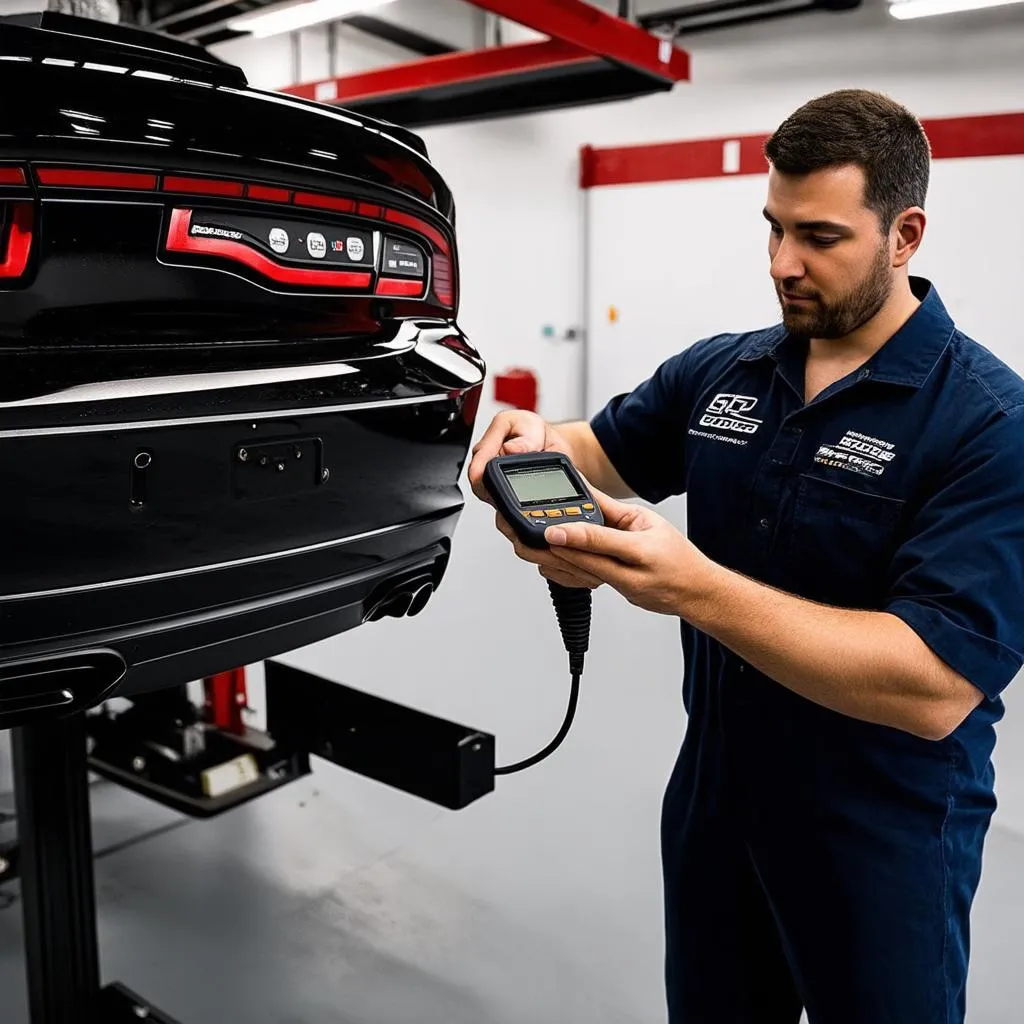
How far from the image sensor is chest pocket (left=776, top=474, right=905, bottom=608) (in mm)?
1308

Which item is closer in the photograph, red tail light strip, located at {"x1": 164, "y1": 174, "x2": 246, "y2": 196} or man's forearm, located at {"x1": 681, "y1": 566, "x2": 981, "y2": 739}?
red tail light strip, located at {"x1": 164, "y1": 174, "x2": 246, "y2": 196}

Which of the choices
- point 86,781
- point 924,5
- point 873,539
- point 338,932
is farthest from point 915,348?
point 924,5

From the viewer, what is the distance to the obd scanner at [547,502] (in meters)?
1.10

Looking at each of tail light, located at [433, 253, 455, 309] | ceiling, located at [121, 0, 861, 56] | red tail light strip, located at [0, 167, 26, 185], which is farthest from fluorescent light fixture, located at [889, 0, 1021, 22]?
red tail light strip, located at [0, 167, 26, 185]

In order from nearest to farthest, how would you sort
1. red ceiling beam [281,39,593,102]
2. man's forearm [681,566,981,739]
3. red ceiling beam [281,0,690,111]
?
man's forearm [681,566,981,739], red ceiling beam [281,0,690,111], red ceiling beam [281,39,593,102]

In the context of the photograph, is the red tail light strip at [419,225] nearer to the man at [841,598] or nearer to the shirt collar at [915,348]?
the man at [841,598]

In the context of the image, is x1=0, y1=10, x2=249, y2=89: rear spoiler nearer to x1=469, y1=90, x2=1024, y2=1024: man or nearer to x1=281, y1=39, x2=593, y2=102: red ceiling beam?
x1=469, y1=90, x2=1024, y2=1024: man

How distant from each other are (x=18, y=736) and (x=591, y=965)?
4.01ft

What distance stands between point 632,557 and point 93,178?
2.13 ft

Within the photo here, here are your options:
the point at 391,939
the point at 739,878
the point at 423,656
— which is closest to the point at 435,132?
the point at 423,656

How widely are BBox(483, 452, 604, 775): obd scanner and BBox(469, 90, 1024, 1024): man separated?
1.5 inches

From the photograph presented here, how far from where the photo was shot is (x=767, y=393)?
1.49 m

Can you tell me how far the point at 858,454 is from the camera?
4.36 ft

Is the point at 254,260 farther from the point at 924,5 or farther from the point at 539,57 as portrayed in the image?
the point at 924,5
